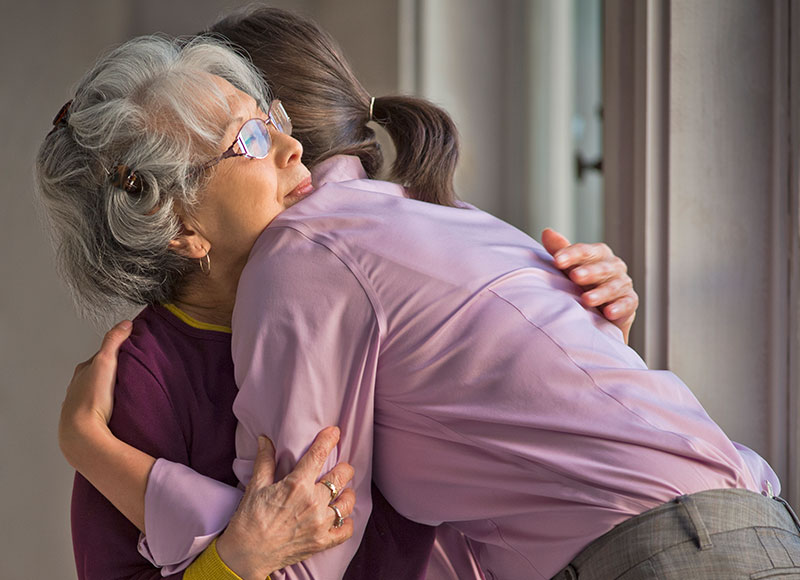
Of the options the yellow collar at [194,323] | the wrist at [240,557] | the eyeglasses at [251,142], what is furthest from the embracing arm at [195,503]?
the eyeglasses at [251,142]

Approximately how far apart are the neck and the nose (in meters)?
0.17

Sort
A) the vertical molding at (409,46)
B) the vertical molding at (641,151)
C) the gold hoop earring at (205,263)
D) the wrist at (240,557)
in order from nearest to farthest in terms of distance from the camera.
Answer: the wrist at (240,557), the gold hoop earring at (205,263), the vertical molding at (641,151), the vertical molding at (409,46)

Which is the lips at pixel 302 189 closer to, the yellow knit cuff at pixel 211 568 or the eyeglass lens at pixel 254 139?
the eyeglass lens at pixel 254 139

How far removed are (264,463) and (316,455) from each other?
73mm

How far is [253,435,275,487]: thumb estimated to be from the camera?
1056mm

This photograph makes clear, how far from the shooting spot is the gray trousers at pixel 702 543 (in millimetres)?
925

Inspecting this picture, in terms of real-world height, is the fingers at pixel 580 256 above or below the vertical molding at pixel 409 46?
below

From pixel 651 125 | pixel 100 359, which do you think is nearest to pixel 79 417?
pixel 100 359

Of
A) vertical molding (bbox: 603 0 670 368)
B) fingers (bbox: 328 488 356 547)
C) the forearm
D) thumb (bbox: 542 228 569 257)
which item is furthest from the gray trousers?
vertical molding (bbox: 603 0 670 368)

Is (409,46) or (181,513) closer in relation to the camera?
(181,513)

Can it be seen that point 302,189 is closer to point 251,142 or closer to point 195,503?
point 251,142

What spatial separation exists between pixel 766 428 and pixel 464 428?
2.70 ft

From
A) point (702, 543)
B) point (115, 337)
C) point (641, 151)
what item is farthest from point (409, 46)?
point (702, 543)

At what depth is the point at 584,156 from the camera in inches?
110
